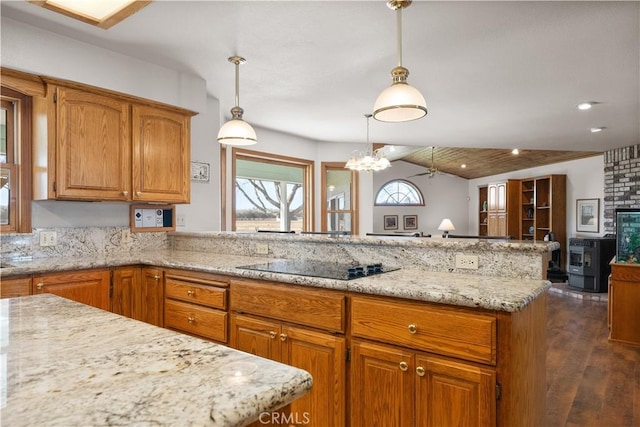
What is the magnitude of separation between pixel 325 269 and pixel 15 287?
1843mm

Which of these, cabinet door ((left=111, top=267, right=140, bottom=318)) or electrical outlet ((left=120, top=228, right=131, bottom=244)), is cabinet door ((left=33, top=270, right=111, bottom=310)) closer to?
cabinet door ((left=111, top=267, right=140, bottom=318))

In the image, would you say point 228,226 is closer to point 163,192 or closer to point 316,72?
point 163,192

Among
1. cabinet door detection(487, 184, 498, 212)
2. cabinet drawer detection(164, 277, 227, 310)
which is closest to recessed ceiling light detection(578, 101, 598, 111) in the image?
cabinet drawer detection(164, 277, 227, 310)

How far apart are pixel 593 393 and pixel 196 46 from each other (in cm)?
376

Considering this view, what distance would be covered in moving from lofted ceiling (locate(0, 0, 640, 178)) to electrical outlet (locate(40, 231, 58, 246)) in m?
1.42

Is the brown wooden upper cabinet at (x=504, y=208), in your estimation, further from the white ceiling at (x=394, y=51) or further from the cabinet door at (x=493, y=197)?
the white ceiling at (x=394, y=51)

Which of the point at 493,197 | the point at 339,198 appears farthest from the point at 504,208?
the point at 339,198

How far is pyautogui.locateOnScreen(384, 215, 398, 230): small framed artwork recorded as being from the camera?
11531mm

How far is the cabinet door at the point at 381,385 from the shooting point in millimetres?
1636

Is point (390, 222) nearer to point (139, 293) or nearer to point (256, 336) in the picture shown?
point (139, 293)

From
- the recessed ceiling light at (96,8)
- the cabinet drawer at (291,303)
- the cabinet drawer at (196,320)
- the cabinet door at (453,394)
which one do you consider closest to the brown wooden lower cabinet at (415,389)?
the cabinet door at (453,394)

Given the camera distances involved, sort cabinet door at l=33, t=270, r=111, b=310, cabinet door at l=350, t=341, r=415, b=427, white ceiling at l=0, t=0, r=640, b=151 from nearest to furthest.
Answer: cabinet door at l=350, t=341, r=415, b=427, white ceiling at l=0, t=0, r=640, b=151, cabinet door at l=33, t=270, r=111, b=310

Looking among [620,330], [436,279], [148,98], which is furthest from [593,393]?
[148,98]

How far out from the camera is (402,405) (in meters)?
1.65
